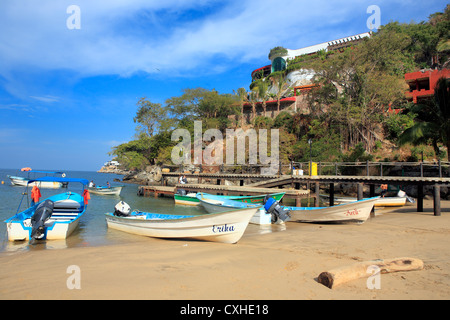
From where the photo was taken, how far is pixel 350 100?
3098 cm

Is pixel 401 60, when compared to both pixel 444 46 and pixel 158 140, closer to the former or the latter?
pixel 444 46

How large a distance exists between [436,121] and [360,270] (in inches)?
697

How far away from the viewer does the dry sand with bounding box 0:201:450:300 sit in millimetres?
4953

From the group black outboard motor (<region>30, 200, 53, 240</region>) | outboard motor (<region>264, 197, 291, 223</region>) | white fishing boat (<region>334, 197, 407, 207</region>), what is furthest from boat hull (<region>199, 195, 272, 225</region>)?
white fishing boat (<region>334, 197, 407, 207</region>)

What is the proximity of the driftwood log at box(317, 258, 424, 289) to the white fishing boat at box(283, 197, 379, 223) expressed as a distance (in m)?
7.36

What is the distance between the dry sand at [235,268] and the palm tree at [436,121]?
30.4ft

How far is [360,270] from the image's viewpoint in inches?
203

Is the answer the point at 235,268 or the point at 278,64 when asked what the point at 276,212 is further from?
the point at 278,64

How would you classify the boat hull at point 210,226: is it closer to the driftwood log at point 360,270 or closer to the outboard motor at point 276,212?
the driftwood log at point 360,270

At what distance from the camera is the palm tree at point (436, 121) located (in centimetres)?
1723

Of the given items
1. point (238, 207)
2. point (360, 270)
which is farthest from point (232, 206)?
point (360, 270)

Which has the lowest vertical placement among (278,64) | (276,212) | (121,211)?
(276,212)

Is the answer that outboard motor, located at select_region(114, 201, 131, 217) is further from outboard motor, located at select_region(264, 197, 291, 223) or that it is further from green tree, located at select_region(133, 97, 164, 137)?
green tree, located at select_region(133, 97, 164, 137)
